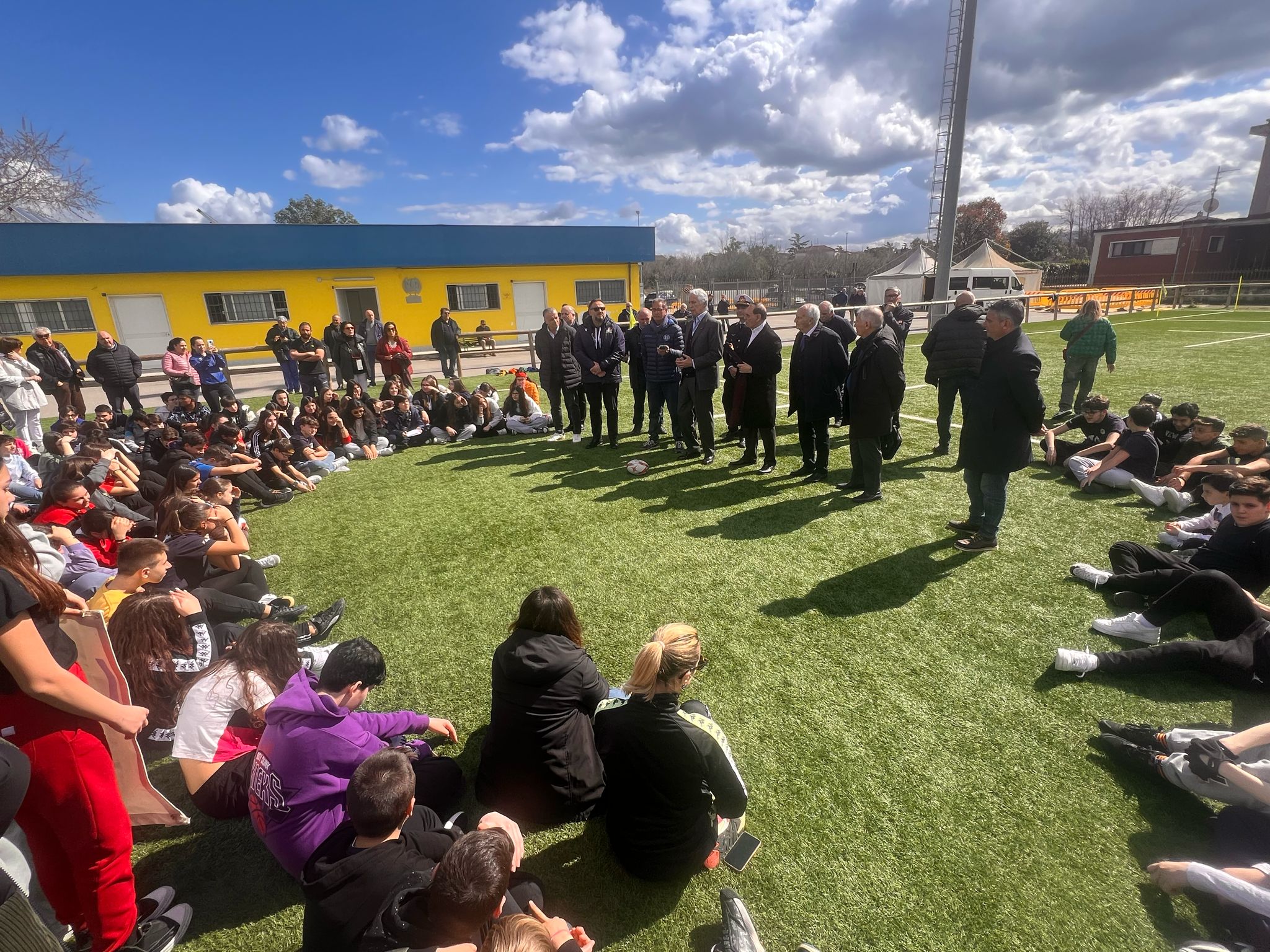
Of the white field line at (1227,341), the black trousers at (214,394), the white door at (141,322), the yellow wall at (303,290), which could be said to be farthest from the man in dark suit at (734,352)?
the white door at (141,322)

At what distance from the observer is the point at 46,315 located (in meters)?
20.3

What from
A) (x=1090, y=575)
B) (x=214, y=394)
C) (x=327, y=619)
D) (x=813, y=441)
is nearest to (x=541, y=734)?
(x=327, y=619)

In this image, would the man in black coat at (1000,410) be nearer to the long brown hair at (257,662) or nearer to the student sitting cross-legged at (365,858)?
the student sitting cross-legged at (365,858)

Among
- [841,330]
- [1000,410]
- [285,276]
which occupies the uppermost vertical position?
[285,276]

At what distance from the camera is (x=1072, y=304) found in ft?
93.4

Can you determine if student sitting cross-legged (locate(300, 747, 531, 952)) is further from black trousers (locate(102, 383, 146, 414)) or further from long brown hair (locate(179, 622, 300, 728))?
black trousers (locate(102, 383, 146, 414))

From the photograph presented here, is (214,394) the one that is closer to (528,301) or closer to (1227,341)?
(528,301)

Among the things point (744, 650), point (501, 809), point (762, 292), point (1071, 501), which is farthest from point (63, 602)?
point (762, 292)

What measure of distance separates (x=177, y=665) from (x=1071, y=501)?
7602mm

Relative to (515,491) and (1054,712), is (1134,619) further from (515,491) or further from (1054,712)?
(515,491)

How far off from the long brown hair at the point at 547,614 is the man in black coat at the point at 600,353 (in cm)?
588

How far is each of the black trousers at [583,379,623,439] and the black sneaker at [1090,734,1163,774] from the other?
6566 mm

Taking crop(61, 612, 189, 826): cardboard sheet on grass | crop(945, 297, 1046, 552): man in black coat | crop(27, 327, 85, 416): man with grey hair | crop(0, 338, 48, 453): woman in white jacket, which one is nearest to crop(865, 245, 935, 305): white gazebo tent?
crop(945, 297, 1046, 552): man in black coat

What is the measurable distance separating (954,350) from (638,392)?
14.9 ft
